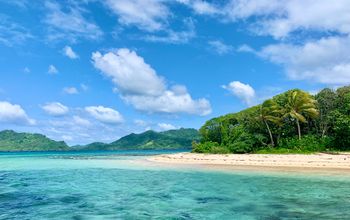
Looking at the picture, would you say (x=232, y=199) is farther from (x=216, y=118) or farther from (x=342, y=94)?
(x=216, y=118)

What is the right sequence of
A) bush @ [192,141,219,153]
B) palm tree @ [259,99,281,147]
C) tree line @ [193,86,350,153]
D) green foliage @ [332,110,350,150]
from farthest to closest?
1. bush @ [192,141,219,153]
2. palm tree @ [259,99,281,147]
3. tree line @ [193,86,350,153]
4. green foliage @ [332,110,350,150]

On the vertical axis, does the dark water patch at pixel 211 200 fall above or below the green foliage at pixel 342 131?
below

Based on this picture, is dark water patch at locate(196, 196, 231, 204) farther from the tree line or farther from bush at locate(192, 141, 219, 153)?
bush at locate(192, 141, 219, 153)

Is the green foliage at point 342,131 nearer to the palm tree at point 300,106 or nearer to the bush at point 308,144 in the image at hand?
the bush at point 308,144

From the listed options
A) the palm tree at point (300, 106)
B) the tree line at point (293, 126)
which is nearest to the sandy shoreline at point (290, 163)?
the tree line at point (293, 126)

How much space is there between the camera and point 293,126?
60.0m

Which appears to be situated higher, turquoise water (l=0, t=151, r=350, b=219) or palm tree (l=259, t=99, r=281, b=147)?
palm tree (l=259, t=99, r=281, b=147)

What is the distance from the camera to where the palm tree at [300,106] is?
178ft

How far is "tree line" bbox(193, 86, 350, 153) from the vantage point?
167 feet

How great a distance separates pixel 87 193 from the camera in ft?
72.8

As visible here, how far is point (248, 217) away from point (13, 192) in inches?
617

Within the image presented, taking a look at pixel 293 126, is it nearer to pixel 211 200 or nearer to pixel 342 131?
pixel 342 131

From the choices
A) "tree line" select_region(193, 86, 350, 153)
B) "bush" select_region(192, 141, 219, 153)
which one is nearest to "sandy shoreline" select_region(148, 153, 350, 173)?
"tree line" select_region(193, 86, 350, 153)

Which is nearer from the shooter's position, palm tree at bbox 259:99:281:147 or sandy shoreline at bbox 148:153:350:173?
sandy shoreline at bbox 148:153:350:173
